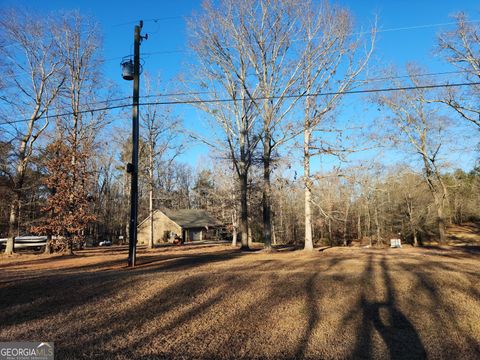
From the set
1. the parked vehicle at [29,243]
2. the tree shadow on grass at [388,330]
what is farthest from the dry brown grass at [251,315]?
the parked vehicle at [29,243]

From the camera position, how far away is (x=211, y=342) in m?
4.85

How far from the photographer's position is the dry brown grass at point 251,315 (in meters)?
4.70

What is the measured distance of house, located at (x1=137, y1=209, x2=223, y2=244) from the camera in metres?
48.0

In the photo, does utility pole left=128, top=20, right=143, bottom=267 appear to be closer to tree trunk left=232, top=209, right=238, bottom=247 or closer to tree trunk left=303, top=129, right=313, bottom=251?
tree trunk left=303, top=129, right=313, bottom=251

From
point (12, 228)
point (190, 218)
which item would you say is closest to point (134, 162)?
point (12, 228)

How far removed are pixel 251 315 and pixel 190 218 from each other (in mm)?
45628

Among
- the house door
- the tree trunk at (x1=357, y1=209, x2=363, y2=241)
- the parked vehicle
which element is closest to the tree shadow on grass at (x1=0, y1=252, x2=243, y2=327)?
the parked vehicle

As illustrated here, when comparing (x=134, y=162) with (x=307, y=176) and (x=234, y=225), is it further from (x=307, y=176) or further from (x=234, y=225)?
(x=234, y=225)

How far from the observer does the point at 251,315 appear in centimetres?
592

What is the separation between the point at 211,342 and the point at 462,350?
341 cm
